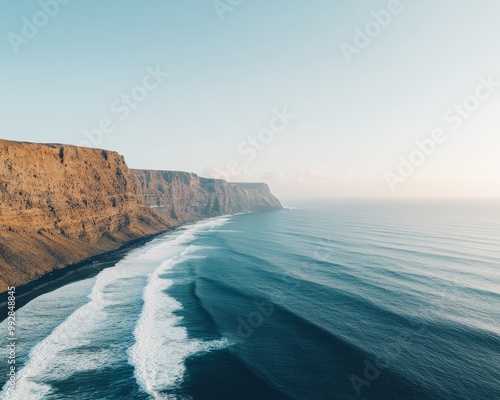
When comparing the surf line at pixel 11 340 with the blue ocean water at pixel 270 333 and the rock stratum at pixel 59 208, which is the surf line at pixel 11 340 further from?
the rock stratum at pixel 59 208

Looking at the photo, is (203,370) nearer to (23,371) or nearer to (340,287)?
(23,371)

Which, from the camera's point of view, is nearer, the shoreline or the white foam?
the white foam

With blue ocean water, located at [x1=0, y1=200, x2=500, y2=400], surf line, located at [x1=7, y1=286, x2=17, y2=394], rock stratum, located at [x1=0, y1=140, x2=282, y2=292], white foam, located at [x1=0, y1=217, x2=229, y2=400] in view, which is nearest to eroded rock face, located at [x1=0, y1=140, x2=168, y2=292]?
rock stratum, located at [x1=0, y1=140, x2=282, y2=292]

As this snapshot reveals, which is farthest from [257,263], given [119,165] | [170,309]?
[119,165]

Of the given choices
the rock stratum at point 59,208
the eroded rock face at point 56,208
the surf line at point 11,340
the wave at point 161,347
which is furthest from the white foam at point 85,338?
the eroded rock face at point 56,208

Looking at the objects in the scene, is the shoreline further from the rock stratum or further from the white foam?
the white foam
